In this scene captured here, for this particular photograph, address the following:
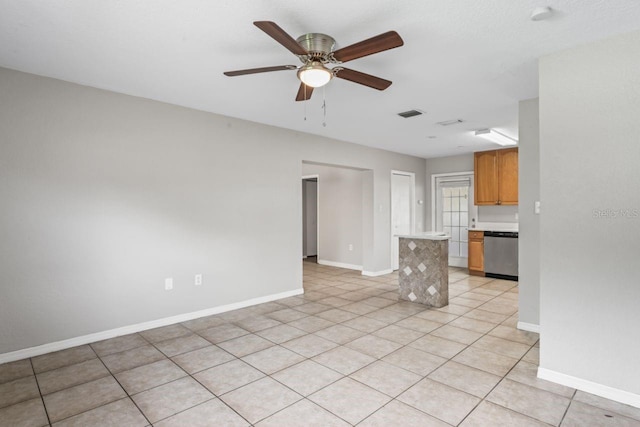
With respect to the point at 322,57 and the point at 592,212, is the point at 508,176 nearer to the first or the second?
the point at 592,212

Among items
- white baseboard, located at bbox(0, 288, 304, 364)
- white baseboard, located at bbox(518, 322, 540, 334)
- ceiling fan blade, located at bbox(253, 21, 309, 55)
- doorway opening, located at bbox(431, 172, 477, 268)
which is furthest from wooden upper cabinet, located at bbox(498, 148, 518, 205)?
ceiling fan blade, located at bbox(253, 21, 309, 55)

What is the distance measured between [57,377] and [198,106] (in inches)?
115

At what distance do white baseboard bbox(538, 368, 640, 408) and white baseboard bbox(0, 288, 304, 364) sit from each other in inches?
130

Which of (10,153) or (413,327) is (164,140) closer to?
(10,153)

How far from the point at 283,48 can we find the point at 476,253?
223 inches

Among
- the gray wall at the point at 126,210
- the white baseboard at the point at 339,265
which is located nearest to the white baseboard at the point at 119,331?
the gray wall at the point at 126,210

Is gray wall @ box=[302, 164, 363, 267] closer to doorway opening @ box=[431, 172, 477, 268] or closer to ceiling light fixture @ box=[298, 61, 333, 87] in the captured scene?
doorway opening @ box=[431, 172, 477, 268]

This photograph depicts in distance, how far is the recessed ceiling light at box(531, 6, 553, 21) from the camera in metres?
2.06

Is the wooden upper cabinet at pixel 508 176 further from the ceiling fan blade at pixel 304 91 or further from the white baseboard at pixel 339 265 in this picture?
the ceiling fan blade at pixel 304 91

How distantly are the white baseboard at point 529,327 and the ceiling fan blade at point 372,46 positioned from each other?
329 cm

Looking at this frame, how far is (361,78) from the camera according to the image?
2.47m

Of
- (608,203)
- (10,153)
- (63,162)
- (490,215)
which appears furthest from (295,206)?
(490,215)

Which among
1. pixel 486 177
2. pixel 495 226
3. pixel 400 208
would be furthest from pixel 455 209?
pixel 400 208

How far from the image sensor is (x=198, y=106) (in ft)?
13.0
